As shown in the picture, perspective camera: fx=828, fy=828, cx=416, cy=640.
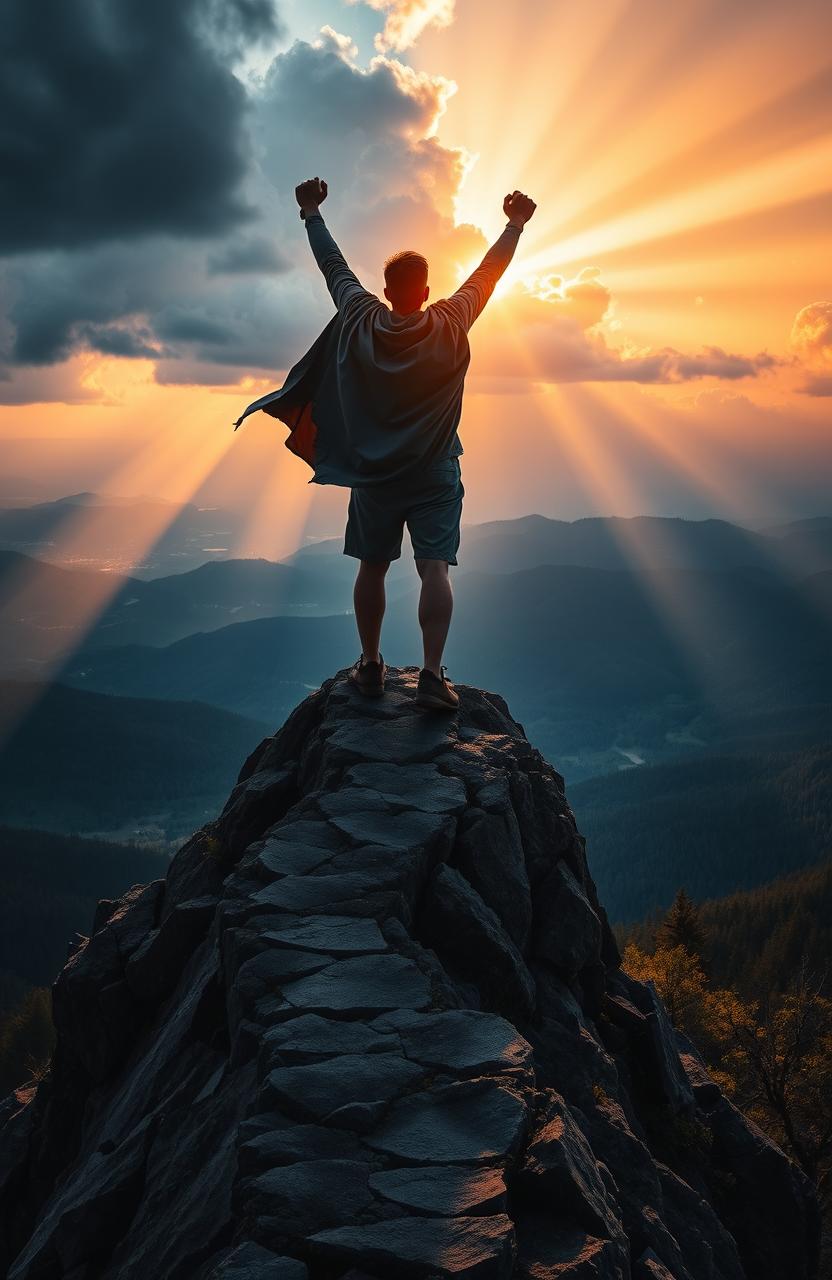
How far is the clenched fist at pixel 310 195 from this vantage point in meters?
11.4

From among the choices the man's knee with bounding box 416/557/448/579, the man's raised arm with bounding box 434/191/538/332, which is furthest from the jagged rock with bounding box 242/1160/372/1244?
the man's raised arm with bounding box 434/191/538/332

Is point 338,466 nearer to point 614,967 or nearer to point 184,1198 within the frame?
point 184,1198

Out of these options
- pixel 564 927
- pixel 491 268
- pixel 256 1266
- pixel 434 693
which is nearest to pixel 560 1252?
pixel 256 1266

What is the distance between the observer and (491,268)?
35.6 ft

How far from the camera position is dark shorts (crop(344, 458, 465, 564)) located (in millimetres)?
10828

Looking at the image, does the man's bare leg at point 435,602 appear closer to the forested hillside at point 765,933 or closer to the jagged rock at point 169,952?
the jagged rock at point 169,952

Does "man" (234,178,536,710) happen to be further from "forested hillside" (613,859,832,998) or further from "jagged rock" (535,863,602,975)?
"forested hillside" (613,859,832,998)

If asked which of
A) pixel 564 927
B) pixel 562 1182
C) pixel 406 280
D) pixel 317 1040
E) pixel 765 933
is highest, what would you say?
pixel 406 280

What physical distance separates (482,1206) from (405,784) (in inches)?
221

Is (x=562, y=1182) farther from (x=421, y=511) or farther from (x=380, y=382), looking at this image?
(x=380, y=382)

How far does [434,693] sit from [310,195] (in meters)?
7.09

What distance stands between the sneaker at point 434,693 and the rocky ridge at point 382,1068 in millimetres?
285

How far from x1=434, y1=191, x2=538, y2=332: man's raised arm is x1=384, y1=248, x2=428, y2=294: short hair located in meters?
0.36

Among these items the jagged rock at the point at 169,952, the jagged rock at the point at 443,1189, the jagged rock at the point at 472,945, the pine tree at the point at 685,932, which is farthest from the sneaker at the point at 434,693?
the pine tree at the point at 685,932
